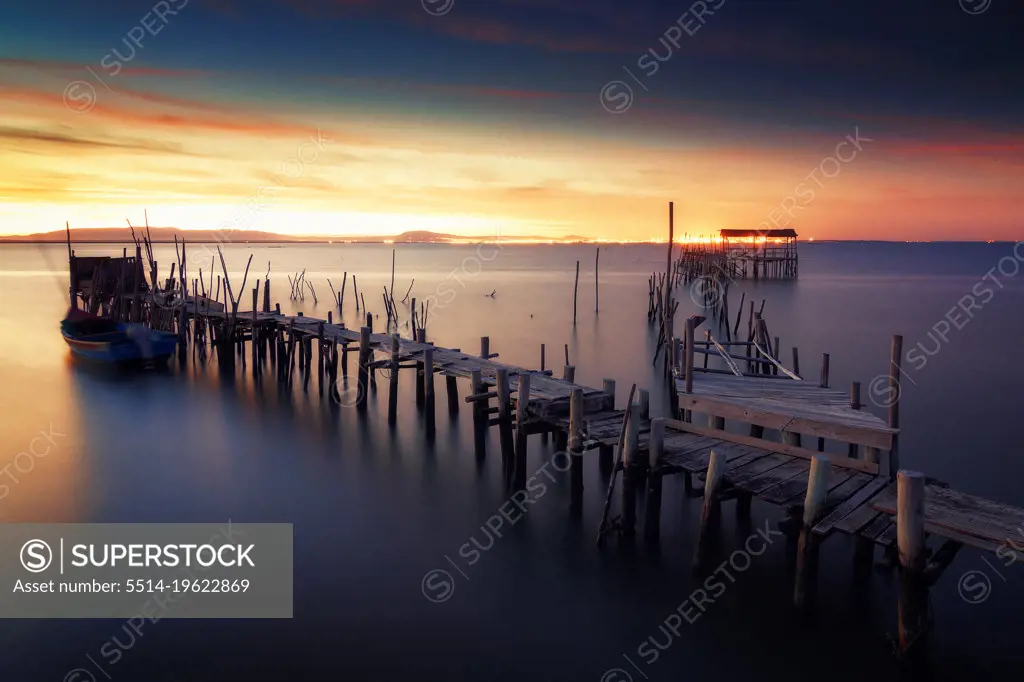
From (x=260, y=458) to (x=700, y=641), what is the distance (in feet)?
29.5

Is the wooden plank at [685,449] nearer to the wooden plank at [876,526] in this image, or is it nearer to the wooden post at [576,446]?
the wooden post at [576,446]

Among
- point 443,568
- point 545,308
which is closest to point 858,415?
point 443,568

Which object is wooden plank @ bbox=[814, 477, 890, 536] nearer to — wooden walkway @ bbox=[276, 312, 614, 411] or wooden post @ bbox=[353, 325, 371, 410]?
wooden walkway @ bbox=[276, 312, 614, 411]

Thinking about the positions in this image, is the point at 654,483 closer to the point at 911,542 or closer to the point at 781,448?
the point at 781,448

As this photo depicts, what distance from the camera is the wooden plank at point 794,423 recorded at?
24.7 feet

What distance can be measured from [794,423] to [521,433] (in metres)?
3.90

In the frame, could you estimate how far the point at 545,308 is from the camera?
3972 centimetres

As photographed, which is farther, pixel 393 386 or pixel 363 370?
pixel 363 370

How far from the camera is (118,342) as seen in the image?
2006 centimetres

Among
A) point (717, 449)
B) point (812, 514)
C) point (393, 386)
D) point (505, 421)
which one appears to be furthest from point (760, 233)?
point (812, 514)

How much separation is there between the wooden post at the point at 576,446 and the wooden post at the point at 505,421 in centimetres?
163

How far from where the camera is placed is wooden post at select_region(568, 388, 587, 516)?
30.2 ft

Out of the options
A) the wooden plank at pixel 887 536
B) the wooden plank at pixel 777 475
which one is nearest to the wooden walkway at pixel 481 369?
the wooden plank at pixel 777 475

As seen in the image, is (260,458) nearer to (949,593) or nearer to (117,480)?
(117,480)
